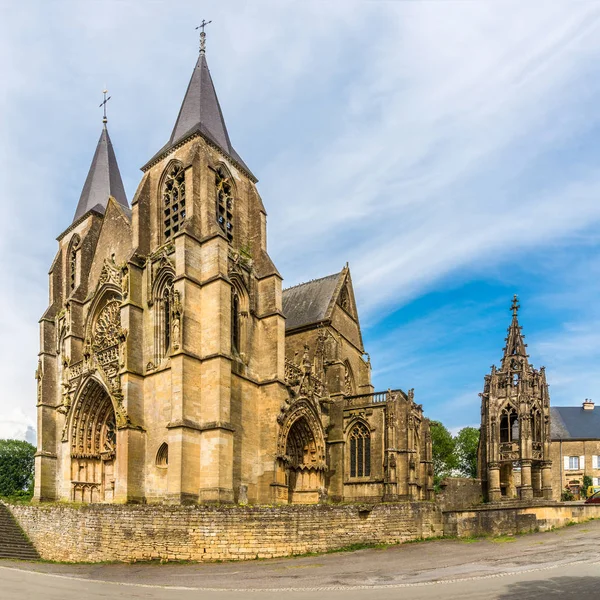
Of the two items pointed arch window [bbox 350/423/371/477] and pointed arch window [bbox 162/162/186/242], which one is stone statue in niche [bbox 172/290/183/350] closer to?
pointed arch window [bbox 162/162/186/242]

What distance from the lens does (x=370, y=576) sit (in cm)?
1509

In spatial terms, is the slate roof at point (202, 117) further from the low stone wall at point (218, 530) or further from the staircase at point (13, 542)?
the low stone wall at point (218, 530)

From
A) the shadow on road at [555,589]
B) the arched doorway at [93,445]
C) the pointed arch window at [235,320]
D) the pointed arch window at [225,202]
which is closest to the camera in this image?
the shadow on road at [555,589]

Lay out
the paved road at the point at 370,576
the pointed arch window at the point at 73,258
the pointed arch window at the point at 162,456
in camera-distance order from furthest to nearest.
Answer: the pointed arch window at the point at 73,258 → the pointed arch window at the point at 162,456 → the paved road at the point at 370,576

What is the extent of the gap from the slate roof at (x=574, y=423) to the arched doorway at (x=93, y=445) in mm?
34445

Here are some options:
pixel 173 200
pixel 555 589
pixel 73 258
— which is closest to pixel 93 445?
pixel 73 258

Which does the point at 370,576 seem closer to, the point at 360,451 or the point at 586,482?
the point at 360,451

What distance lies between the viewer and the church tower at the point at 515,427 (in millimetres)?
29672

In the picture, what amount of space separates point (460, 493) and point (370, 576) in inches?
645

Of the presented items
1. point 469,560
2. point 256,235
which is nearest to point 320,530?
point 469,560

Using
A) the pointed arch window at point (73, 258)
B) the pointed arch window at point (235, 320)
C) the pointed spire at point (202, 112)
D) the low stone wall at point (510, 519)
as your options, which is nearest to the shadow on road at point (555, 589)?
the low stone wall at point (510, 519)

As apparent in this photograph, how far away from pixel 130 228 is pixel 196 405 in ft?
35.0

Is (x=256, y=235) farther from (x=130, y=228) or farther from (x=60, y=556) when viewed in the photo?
(x=60, y=556)

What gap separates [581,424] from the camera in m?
50.2
